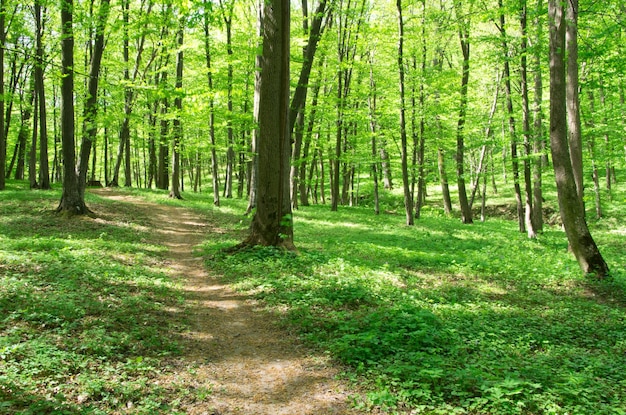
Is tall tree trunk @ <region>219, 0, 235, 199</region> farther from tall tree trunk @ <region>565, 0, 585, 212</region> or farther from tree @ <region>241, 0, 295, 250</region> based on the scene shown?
tall tree trunk @ <region>565, 0, 585, 212</region>

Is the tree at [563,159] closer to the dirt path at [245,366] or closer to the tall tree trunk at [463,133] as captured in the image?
the dirt path at [245,366]

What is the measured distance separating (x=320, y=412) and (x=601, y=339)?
528 cm

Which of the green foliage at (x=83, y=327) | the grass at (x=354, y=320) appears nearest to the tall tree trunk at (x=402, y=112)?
the grass at (x=354, y=320)

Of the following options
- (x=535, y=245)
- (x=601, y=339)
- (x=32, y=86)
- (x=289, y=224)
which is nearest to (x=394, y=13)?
(x=535, y=245)

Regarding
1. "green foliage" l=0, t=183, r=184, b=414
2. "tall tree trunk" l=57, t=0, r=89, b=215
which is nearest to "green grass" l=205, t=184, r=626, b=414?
"green foliage" l=0, t=183, r=184, b=414

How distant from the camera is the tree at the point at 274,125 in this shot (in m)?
9.84

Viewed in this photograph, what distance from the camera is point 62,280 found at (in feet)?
23.0

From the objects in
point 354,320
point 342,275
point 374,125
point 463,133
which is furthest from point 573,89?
point 374,125

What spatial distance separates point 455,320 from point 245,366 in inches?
142

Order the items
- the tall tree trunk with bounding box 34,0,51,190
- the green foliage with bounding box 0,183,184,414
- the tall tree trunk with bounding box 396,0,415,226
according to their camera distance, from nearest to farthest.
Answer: the green foliage with bounding box 0,183,184,414, the tall tree trunk with bounding box 396,0,415,226, the tall tree trunk with bounding box 34,0,51,190

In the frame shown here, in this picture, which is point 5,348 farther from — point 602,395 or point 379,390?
point 602,395

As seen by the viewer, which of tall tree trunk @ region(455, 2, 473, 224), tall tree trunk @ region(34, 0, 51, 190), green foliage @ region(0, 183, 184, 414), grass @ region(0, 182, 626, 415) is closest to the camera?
green foliage @ region(0, 183, 184, 414)

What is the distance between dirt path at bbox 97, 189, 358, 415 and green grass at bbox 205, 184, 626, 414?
0.34 m

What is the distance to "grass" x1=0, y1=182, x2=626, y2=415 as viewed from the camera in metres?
4.07
